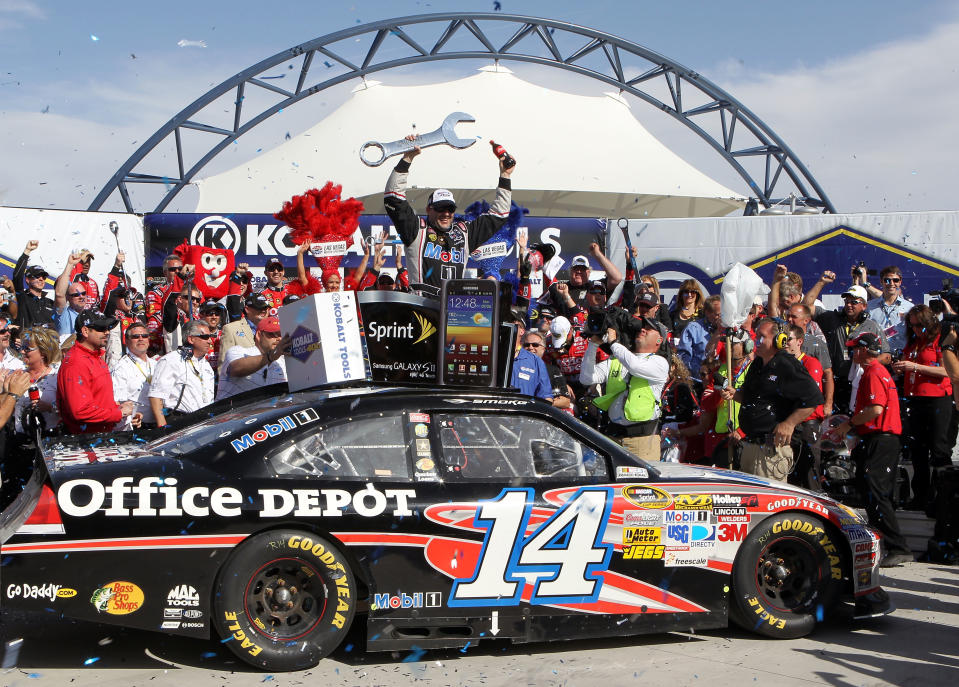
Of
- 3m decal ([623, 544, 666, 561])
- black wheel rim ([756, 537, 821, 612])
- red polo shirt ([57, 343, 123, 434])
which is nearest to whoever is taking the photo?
3m decal ([623, 544, 666, 561])

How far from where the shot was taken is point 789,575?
529 centimetres

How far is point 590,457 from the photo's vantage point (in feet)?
16.5

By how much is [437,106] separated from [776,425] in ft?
54.3

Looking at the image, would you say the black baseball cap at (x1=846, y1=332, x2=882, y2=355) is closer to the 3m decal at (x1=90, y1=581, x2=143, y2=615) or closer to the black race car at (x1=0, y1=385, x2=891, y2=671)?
the black race car at (x1=0, y1=385, x2=891, y2=671)

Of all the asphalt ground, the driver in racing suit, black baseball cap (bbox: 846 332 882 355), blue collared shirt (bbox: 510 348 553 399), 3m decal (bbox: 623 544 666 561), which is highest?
the driver in racing suit

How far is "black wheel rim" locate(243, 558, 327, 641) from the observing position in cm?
446

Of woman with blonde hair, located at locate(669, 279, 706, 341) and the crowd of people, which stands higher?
woman with blonde hair, located at locate(669, 279, 706, 341)

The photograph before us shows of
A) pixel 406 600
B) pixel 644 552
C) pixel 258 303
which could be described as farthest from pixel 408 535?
pixel 258 303

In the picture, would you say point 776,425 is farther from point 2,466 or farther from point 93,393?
point 2,466

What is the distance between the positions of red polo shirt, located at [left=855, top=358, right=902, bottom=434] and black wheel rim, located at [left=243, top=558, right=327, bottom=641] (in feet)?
15.2

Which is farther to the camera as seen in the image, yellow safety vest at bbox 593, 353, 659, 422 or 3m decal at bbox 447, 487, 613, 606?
yellow safety vest at bbox 593, 353, 659, 422

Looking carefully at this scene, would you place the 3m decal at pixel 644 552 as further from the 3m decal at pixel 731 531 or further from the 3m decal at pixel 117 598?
the 3m decal at pixel 117 598

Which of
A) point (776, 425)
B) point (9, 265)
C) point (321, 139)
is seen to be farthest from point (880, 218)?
point (321, 139)

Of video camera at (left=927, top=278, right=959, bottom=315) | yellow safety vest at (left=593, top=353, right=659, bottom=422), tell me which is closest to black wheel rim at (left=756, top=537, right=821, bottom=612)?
yellow safety vest at (left=593, top=353, right=659, bottom=422)
